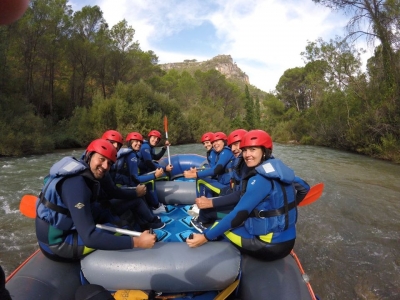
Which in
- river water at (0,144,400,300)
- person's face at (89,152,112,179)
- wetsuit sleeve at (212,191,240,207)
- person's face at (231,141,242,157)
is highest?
person's face at (89,152,112,179)

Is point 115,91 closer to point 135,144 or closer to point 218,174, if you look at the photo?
point 135,144

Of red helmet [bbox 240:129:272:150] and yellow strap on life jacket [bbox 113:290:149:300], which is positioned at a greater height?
red helmet [bbox 240:129:272:150]

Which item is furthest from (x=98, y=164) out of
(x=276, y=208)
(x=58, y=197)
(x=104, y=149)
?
(x=276, y=208)

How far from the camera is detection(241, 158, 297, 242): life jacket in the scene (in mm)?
2055

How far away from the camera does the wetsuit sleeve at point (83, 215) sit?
6.01 ft

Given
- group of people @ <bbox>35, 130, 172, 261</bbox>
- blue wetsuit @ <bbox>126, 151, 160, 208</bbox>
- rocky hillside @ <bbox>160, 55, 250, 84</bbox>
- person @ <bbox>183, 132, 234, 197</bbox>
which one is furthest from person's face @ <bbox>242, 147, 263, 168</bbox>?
rocky hillside @ <bbox>160, 55, 250, 84</bbox>

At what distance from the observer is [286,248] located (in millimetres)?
2107

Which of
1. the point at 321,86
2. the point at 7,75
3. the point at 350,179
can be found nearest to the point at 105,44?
the point at 7,75

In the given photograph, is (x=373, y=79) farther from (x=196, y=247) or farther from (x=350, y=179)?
(x=196, y=247)

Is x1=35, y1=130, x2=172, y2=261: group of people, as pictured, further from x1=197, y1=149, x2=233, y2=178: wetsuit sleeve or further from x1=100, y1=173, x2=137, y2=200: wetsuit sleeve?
x1=197, y1=149, x2=233, y2=178: wetsuit sleeve

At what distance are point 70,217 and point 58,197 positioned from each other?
17 cm

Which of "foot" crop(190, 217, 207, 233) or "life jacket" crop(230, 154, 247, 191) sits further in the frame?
"foot" crop(190, 217, 207, 233)

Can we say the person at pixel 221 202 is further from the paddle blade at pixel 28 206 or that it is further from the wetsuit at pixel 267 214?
the paddle blade at pixel 28 206

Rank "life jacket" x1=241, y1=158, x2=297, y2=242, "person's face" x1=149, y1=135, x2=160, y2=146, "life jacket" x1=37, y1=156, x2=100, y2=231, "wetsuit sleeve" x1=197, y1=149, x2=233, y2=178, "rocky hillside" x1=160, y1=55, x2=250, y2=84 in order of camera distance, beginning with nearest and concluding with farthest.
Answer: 1. "life jacket" x1=37, y1=156, x2=100, y2=231
2. "life jacket" x1=241, y1=158, x2=297, y2=242
3. "wetsuit sleeve" x1=197, y1=149, x2=233, y2=178
4. "person's face" x1=149, y1=135, x2=160, y2=146
5. "rocky hillside" x1=160, y1=55, x2=250, y2=84
